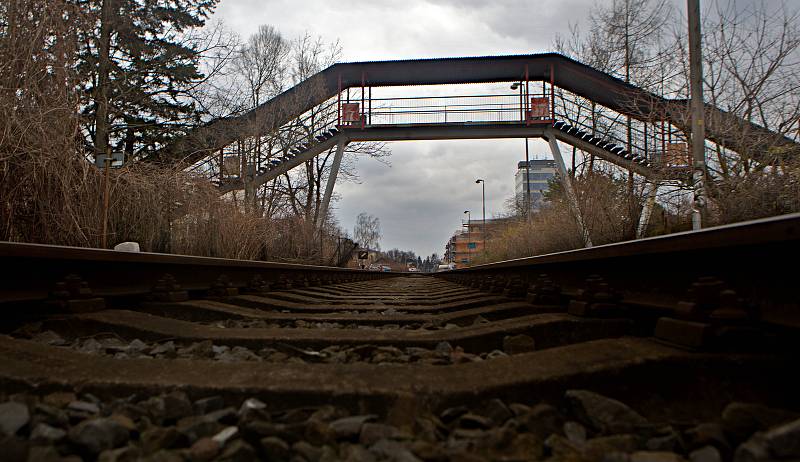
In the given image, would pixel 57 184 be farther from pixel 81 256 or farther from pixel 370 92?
pixel 370 92

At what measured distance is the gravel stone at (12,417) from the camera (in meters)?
1.02

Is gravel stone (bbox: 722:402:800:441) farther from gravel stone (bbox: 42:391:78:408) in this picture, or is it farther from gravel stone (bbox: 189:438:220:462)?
gravel stone (bbox: 42:391:78:408)

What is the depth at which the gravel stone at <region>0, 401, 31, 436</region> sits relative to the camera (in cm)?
102

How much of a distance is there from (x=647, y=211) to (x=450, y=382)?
7757 millimetres

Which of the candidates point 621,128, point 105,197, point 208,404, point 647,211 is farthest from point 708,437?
point 621,128

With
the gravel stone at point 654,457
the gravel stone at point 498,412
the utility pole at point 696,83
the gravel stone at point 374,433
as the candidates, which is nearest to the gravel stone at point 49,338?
the gravel stone at point 374,433

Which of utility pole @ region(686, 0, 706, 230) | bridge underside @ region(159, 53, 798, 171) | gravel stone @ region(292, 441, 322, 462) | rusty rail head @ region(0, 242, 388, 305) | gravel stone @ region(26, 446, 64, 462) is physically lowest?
gravel stone @ region(292, 441, 322, 462)

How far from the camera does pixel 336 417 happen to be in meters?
1.12

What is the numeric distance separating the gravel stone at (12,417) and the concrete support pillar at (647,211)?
7.72 metres

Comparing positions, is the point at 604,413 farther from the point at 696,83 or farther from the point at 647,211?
the point at 696,83

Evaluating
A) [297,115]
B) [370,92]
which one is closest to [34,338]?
[297,115]

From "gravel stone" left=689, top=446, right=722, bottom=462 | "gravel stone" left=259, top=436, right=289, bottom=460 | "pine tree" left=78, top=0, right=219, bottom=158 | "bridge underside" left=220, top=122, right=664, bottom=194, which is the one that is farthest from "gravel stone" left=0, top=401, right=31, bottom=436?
"bridge underside" left=220, top=122, right=664, bottom=194

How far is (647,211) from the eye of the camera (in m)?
7.78

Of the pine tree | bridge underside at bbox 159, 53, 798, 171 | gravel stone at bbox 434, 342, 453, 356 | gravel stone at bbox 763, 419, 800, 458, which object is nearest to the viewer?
gravel stone at bbox 763, 419, 800, 458
